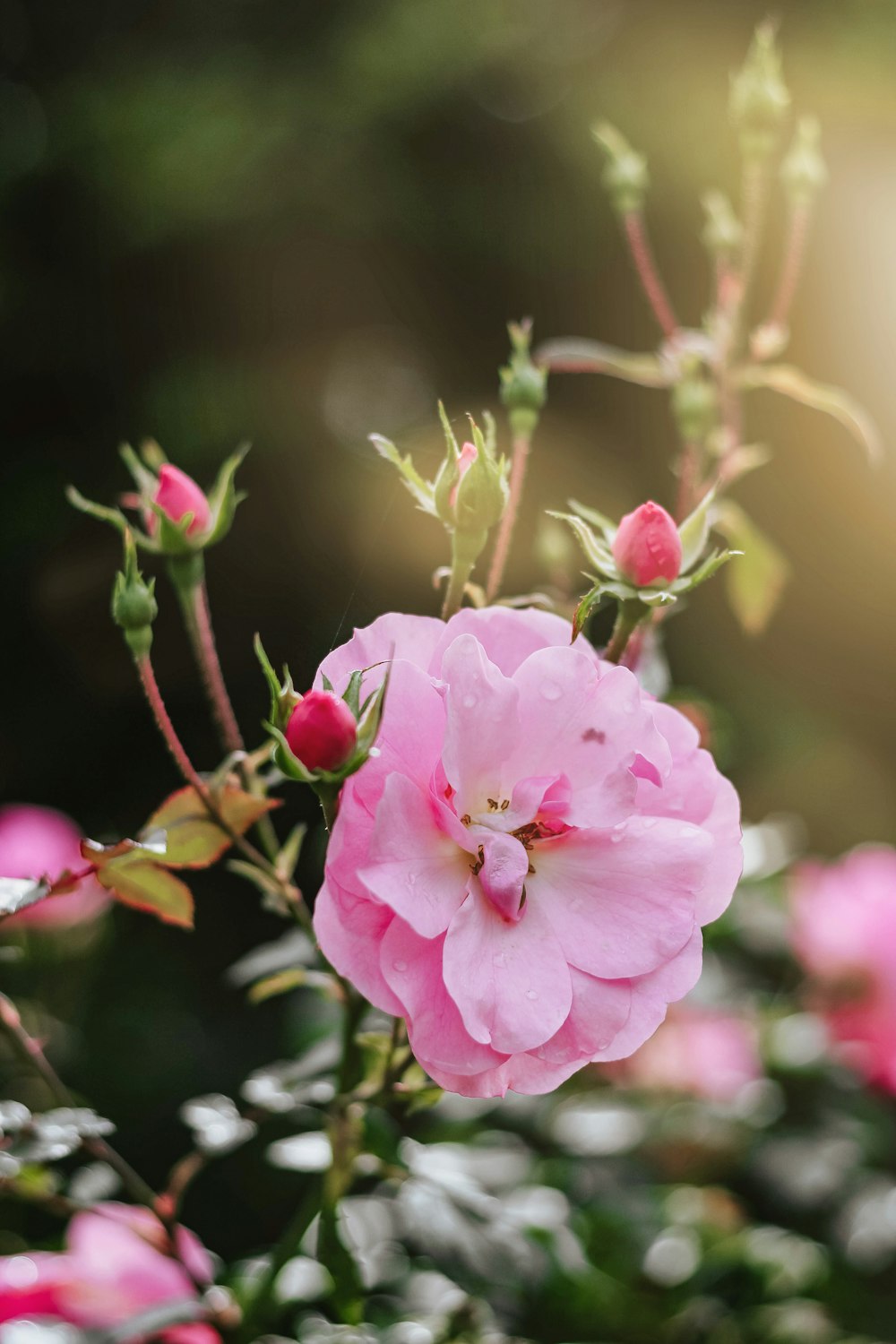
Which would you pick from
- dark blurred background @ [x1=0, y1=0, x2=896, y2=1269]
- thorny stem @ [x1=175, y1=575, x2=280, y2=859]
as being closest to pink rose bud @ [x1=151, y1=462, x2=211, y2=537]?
A: thorny stem @ [x1=175, y1=575, x2=280, y2=859]

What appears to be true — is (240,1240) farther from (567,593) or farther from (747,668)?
(747,668)

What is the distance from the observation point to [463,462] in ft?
1.46

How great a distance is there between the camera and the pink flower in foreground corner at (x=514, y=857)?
1.19ft

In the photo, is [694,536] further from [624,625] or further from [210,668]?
[210,668]

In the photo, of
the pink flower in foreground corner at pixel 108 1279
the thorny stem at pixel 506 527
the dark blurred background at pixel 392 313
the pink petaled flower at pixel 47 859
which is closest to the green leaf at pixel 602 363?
the thorny stem at pixel 506 527

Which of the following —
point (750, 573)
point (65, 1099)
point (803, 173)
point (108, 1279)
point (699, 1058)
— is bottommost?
point (699, 1058)

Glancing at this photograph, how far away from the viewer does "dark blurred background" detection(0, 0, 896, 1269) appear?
1965 millimetres

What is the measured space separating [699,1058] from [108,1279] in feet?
1.59

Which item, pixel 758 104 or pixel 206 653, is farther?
pixel 758 104

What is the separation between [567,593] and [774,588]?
14cm

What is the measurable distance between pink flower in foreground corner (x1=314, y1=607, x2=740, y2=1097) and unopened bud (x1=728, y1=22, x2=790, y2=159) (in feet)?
1.23

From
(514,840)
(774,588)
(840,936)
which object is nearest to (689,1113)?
(840,936)

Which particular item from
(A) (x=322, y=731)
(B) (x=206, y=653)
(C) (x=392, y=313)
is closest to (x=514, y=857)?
(A) (x=322, y=731)

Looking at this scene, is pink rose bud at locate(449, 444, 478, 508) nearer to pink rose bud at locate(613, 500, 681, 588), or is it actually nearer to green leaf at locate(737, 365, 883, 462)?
pink rose bud at locate(613, 500, 681, 588)
